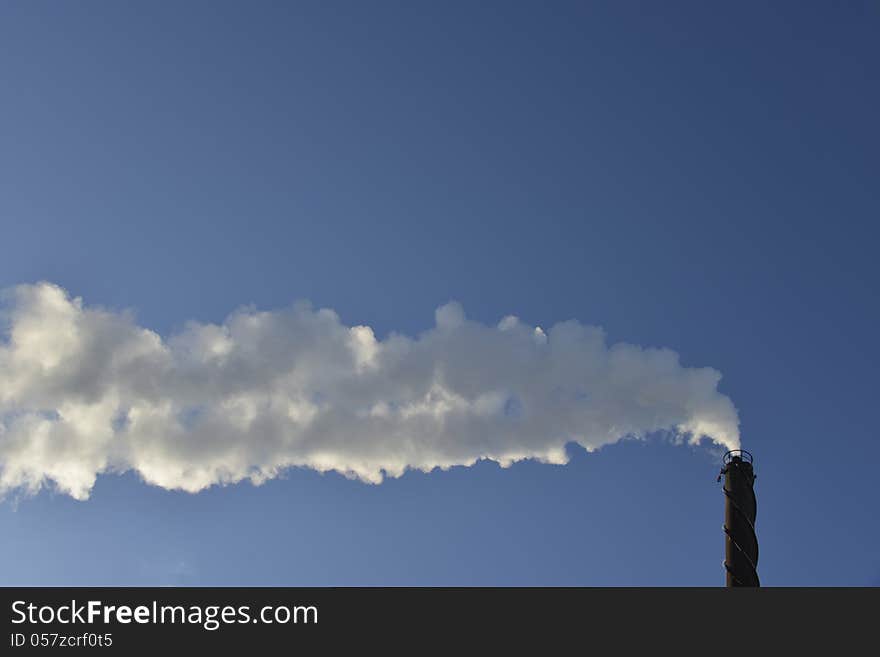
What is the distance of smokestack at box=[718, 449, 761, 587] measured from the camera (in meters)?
39.4

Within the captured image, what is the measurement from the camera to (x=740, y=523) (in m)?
40.8

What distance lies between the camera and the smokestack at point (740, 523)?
39.4 m
